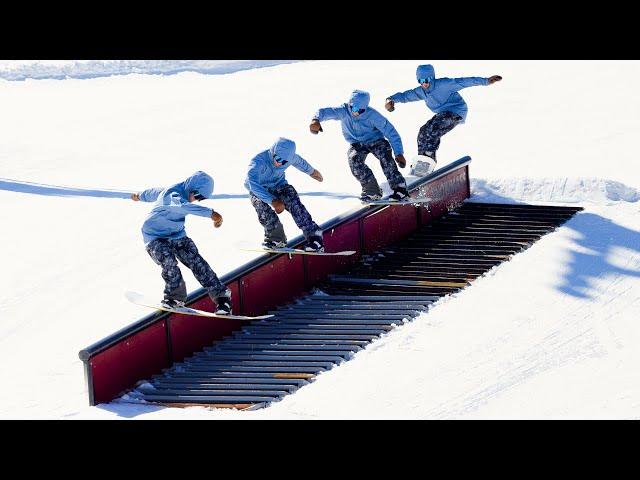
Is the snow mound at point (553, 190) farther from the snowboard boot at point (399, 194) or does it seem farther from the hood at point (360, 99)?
the hood at point (360, 99)

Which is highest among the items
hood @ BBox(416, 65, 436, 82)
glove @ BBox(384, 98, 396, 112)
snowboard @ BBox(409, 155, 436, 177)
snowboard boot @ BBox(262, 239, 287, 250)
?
hood @ BBox(416, 65, 436, 82)

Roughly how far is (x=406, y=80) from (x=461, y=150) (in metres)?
5.03

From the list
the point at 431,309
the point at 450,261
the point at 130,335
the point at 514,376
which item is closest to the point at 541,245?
the point at 450,261

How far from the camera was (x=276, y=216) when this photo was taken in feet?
49.4

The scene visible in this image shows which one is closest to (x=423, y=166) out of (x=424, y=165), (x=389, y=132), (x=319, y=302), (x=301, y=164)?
(x=424, y=165)

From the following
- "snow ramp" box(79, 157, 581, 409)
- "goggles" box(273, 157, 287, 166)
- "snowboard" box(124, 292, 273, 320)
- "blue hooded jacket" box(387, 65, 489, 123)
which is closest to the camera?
"snow ramp" box(79, 157, 581, 409)

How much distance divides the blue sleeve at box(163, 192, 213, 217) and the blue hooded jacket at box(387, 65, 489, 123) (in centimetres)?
390

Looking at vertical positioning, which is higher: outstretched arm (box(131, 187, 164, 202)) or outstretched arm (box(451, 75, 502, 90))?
outstretched arm (box(451, 75, 502, 90))

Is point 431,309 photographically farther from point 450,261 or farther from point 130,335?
point 130,335

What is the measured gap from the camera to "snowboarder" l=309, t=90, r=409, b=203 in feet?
52.0

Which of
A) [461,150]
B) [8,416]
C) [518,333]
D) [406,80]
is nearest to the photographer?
[8,416]

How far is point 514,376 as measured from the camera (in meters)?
12.9

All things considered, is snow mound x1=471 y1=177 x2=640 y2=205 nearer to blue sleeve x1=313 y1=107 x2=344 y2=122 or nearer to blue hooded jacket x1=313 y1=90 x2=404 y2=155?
blue hooded jacket x1=313 y1=90 x2=404 y2=155

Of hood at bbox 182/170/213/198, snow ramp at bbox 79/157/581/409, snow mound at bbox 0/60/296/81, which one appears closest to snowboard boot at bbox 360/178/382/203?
snow ramp at bbox 79/157/581/409
